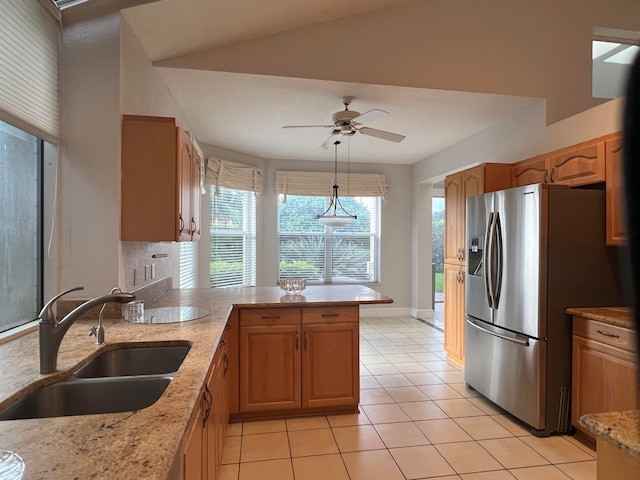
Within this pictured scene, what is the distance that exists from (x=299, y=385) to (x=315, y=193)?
360cm

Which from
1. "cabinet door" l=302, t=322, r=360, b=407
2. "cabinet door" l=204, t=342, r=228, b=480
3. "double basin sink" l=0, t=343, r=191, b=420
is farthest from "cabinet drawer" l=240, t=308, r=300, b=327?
"double basin sink" l=0, t=343, r=191, b=420

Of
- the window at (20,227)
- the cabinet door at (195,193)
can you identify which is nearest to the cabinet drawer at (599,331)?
the cabinet door at (195,193)

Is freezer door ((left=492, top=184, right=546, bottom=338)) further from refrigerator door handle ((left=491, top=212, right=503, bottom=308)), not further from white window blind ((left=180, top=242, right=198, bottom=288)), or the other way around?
white window blind ((left=180, top=242, right=198, bottom=288))

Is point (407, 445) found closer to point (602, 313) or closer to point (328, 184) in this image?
point (602, 313)

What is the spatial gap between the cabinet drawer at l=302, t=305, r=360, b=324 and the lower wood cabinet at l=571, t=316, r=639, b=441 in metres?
1.48

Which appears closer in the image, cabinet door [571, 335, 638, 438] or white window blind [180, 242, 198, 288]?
cabinet door [571, 335, 638, 438]

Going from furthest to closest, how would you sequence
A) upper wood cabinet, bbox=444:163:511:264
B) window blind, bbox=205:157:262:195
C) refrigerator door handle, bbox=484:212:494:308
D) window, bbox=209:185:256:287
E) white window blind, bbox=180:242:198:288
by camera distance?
window, bbox=209:185:256:287, window blind, bbox=205:157:262:195, white window blind, bbox=180:242:198:288, upper wood cabinet, bbox=444:163:511:264, refrigerator door handle, bbox=484:212:494:308

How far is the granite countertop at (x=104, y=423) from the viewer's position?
840 mm

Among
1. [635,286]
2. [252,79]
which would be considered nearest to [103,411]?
[635,286]

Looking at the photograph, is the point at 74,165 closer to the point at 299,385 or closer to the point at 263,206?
the point at 299,385

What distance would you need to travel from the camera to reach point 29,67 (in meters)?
1.93

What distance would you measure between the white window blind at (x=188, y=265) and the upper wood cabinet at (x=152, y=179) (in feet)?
6.15

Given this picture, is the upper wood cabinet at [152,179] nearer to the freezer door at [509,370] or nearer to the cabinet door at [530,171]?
the freezer door at [509,370]

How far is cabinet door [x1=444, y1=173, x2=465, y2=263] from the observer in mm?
3926
